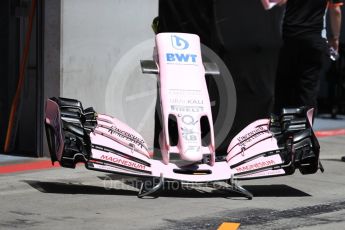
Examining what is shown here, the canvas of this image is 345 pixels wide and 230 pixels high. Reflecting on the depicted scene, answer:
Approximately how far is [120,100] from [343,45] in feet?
20.0

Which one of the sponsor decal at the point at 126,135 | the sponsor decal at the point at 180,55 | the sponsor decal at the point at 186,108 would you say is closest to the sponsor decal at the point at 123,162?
the sponsor decal at the point at 126,135

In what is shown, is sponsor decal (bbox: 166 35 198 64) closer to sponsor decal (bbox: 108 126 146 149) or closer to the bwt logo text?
the bwt logo text

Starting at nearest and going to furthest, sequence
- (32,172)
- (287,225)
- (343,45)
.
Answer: (287,225) < (32,172) < (343,45)

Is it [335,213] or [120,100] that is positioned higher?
[120,100]

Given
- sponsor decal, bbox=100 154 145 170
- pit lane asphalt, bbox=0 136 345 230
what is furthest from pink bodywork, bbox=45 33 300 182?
pit lane asphalt, bbox=0 136 345 230

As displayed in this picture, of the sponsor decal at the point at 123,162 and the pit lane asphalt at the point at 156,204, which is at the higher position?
the sponsor decal at the point at 123,162

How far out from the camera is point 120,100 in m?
11.0

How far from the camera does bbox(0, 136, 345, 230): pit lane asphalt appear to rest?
23.5 feet

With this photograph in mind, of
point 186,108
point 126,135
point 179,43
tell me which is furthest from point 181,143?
point 179,43

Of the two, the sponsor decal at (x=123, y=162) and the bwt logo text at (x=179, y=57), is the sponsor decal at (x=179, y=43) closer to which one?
the bwt logo text at (x=179, y=57)

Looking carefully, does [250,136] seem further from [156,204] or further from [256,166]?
[156,204]

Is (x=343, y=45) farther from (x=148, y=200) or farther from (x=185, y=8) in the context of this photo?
(x=148, y=200)

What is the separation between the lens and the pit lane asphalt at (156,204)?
7.16 metres

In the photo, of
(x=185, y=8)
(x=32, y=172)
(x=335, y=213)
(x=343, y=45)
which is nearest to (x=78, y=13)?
(x=185, y=8)
